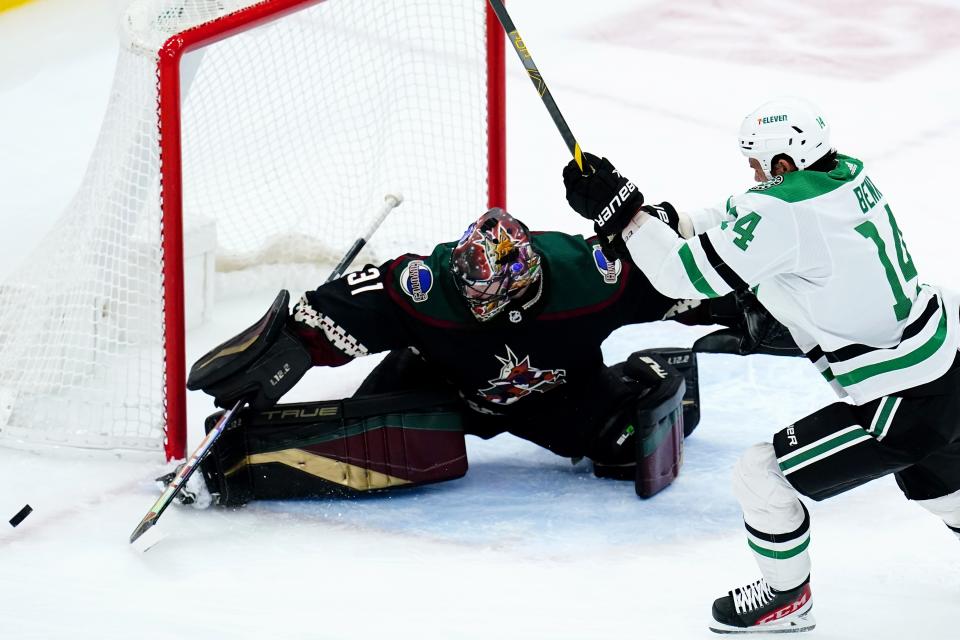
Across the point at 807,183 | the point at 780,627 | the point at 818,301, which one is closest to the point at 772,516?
the point at 780,627

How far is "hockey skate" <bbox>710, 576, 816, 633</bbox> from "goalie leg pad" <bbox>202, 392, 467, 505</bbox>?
32.8 inches

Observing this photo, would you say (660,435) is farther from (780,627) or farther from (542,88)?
(542,88)

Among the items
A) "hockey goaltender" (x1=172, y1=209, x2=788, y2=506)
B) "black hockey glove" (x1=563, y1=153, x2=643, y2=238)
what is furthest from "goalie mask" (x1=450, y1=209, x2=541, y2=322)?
"black hockey glove" (x1=563, y1=153, x2=643, y2=238)

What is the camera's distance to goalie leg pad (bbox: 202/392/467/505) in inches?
132

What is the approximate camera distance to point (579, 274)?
332 centimetres

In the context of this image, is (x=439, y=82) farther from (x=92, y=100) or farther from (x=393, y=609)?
(x=393, y=609)

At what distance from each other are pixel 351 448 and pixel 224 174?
1.34 meters

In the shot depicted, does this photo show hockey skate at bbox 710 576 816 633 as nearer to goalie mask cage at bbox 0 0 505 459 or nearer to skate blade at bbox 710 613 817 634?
skate blade at bbox 710 613 817 634

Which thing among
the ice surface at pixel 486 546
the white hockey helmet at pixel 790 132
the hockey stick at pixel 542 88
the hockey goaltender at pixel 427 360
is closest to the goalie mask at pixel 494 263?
the hockey goaltender at pixel 427 360

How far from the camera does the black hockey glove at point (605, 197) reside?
2727mm

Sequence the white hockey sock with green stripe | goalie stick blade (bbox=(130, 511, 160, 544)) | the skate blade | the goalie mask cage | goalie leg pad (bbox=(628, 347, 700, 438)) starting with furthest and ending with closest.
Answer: goalie leg pad (bbox=(628, 347, 700, 438)) < the goalie mask cage < goalie stick blade (bbox=(130, 511, 160, 544)) < the skate blade < the white hockey sock with green stripe

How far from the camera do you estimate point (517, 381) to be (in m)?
3.36

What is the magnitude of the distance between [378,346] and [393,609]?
68cm

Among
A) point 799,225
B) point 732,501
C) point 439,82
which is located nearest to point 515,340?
point 732,501
